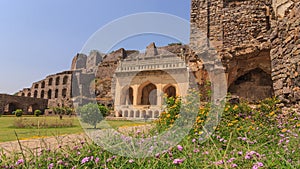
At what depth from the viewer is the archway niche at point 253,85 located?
10.0 m

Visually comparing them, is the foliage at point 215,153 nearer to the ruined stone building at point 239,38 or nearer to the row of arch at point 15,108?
the ruined stone building at point 239,38

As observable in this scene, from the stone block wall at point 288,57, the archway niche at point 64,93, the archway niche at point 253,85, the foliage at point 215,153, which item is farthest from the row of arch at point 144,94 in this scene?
the foliage at point 215,153

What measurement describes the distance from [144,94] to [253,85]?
43.1ft

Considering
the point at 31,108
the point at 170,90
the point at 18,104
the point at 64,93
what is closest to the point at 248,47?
the point at 170,90

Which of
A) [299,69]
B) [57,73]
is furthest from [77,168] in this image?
[57,73]

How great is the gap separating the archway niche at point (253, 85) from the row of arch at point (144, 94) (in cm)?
1046

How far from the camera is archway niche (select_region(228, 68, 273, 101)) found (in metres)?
10.0

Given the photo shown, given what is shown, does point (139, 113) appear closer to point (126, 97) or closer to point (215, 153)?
point (126, 97)

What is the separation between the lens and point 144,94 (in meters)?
22.2

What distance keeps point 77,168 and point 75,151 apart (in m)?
0.53

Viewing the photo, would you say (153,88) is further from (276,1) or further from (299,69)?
(299,69)

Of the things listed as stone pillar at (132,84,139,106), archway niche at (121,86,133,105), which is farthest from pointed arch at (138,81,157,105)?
archway niche at (121,86,133,105)

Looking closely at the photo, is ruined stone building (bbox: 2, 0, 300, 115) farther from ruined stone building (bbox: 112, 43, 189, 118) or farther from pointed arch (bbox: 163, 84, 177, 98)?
pointed arch (bbox: 163, 84, 177, 98)

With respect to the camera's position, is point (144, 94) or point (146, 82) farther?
point (144, 94)
